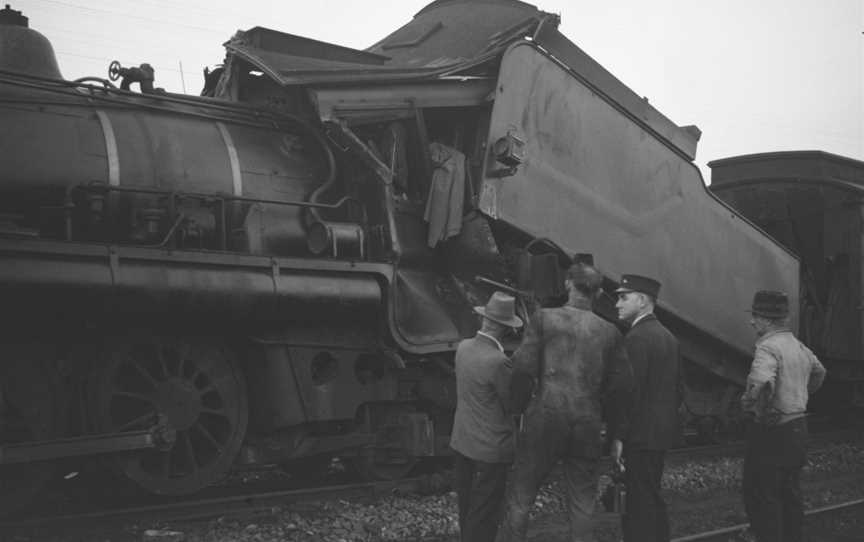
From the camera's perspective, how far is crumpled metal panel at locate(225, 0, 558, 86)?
256 inches

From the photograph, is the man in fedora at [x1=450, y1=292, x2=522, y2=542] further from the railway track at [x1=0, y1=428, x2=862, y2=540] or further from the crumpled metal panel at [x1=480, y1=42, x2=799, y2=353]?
the crumpled metal panel at [x1=480, y1=42, x2=799, y2=353]

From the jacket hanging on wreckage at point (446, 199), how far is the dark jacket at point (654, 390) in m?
2.20

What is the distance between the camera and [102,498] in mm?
5906

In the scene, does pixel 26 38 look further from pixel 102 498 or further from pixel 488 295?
pixel 488 295

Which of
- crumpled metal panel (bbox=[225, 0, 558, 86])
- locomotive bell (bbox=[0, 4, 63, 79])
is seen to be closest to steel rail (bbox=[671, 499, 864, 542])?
crumpled metal panel (bbox=[225, 0, 558, 86])

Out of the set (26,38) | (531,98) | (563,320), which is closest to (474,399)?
(563,320)

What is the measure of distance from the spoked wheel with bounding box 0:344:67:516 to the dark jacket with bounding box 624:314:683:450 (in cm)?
339

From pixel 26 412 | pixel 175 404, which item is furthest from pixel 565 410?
pixel 26 412

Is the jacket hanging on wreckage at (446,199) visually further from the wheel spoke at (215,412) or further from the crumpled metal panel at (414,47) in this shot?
the wheel spoke at (215,412)

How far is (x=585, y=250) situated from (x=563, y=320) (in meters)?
3.09

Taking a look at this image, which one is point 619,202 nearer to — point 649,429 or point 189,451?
point 649,429

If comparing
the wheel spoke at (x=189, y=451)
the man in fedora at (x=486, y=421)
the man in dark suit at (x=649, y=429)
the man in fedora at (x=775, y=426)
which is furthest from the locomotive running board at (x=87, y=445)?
the man in fedora at (x=775, y=426)

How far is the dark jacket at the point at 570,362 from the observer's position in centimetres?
447

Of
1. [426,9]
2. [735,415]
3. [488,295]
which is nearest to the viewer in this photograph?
[488,295]
